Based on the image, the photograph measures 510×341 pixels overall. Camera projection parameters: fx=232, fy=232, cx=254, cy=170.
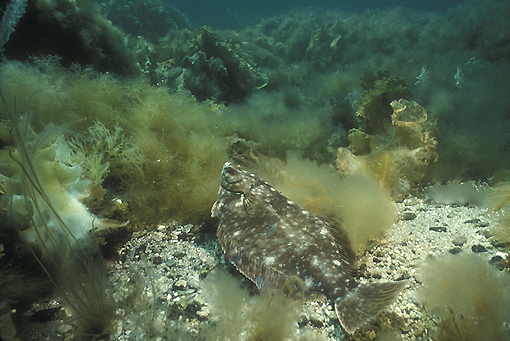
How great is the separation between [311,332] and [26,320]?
2682 mm

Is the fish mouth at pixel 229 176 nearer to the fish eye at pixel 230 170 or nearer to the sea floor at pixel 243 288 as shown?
the fish eye at pixel 230 170

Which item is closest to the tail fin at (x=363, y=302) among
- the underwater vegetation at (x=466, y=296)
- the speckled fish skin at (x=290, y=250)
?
the speckled fish skin at (x=290, y=250)

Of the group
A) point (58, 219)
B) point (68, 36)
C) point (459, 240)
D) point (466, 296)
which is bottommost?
point (459, 240)

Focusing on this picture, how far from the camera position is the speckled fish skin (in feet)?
7.14

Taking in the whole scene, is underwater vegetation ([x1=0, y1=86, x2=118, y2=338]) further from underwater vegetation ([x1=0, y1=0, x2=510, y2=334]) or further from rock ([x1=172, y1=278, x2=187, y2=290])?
rock ([x1=172, y1=278, x2=187, y2=290])

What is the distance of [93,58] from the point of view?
4.87m

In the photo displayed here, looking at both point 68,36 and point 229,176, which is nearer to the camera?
point 229,176

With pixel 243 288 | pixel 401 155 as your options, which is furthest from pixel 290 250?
pixel 401 155

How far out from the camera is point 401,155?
413 centimetres

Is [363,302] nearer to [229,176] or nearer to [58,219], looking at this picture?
[229,176]

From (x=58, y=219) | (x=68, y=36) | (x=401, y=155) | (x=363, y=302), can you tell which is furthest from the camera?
(x=68, y=36)

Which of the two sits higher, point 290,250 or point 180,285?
point 290,250

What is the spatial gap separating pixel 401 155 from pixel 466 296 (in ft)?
→ 8.57

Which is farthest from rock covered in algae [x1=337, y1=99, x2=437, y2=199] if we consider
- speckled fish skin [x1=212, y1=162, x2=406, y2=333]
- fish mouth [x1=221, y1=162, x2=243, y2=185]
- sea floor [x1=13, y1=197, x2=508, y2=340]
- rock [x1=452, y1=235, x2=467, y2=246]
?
fish mouth [x1=221, y1=162, x2=243, y2=185]
